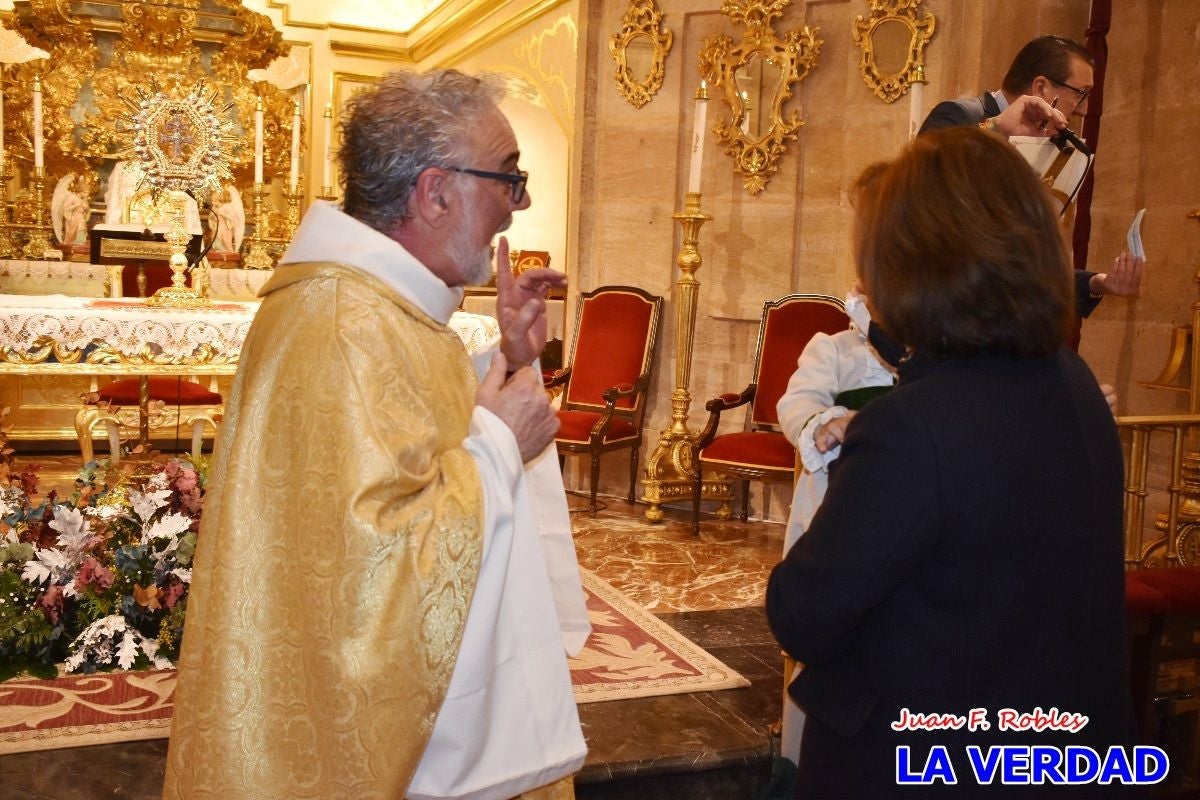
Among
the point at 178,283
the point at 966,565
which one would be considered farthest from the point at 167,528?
the point at 178,283

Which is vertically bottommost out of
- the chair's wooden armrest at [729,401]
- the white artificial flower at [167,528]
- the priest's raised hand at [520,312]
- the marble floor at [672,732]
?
the marble floor at [672,732]

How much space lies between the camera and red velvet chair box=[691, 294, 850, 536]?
5.91 m

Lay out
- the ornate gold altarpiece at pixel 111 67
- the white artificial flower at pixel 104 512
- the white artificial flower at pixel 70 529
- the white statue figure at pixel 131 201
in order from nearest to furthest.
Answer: the white artificial flower at pixel 70 529 → the white artificial flower at pixel 104 512 → the white statue figure at pixel 131 201 → the ornate gold altarpiece at pixel 111 67

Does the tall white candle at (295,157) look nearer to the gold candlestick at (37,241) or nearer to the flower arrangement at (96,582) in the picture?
the gold candlestick at (37,241)

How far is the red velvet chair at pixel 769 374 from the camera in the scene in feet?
19.4

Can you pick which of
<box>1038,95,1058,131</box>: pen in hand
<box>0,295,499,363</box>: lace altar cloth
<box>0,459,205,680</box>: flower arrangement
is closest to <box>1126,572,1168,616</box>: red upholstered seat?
<box>1038,95,1058,131</box>: pen in hand

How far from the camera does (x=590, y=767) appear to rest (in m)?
2.89

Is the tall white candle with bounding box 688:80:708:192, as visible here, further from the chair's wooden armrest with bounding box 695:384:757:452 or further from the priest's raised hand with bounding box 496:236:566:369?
the priest's raised hand with bounding box 496:236:566:369

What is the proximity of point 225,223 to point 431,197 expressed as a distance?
9039 millimetres

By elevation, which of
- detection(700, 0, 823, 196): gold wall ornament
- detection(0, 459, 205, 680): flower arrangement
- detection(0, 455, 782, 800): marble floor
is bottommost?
detection(0, 455, 782, 800): marble floor

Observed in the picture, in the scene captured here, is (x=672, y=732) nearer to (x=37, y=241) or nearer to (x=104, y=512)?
(x=104, y=512)

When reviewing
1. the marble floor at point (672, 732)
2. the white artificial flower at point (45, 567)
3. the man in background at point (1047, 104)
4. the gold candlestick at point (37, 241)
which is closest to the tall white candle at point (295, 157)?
the gold candlestick at point (37, 241)

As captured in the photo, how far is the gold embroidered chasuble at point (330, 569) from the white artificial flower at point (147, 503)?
1.94 meters

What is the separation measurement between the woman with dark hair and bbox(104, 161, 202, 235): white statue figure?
8364mm
